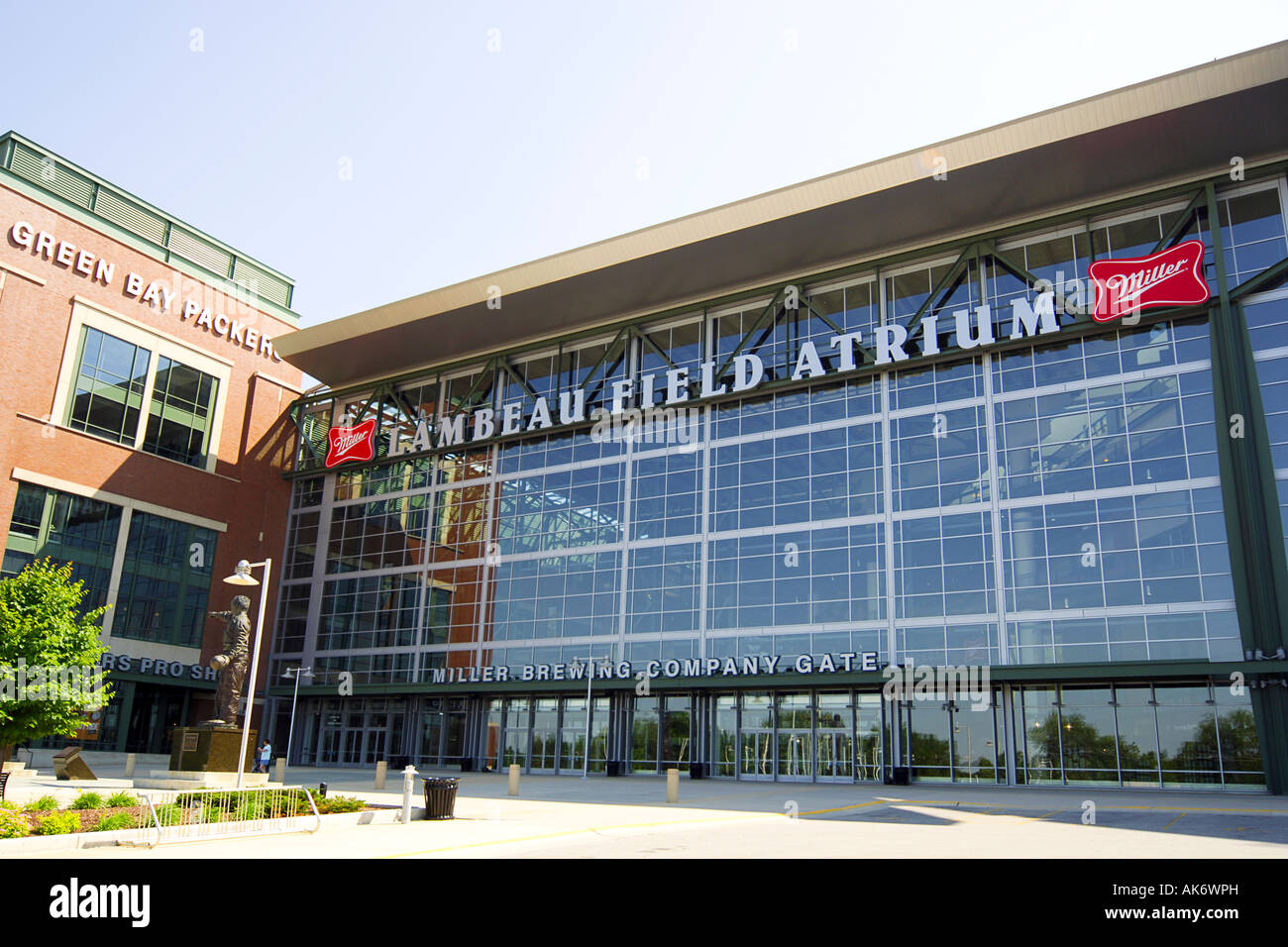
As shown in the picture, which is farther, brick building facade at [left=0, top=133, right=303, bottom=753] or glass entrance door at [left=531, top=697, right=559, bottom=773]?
glass entrance door at [left=531, top=697, right=559, bottom=773]

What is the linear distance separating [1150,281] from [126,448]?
49316 mm

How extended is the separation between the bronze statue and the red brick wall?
24305mm

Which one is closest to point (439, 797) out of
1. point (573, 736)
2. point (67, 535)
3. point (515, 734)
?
point (573, 736)

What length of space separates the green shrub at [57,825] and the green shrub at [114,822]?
22.3 inches

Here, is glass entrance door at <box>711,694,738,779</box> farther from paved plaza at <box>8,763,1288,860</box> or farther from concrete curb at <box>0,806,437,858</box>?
concrete curb at <box>0,806,437,858</box>

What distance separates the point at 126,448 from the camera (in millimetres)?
52500

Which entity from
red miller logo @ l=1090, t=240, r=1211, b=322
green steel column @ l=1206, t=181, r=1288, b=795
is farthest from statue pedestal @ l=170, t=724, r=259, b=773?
red miller logo @ l=1090, t=240, r=1211, b=322

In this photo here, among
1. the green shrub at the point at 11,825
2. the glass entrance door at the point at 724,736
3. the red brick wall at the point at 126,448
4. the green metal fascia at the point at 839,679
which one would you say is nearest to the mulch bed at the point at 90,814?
the green shrub at the point at 11,825

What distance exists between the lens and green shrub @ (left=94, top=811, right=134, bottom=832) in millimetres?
16141

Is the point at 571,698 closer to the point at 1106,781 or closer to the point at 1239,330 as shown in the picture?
the point at 1106,781

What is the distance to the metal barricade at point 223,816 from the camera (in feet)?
51.3

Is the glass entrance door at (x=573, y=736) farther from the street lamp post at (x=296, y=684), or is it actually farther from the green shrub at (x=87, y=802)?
the green shrub at (x=87, y=802)
